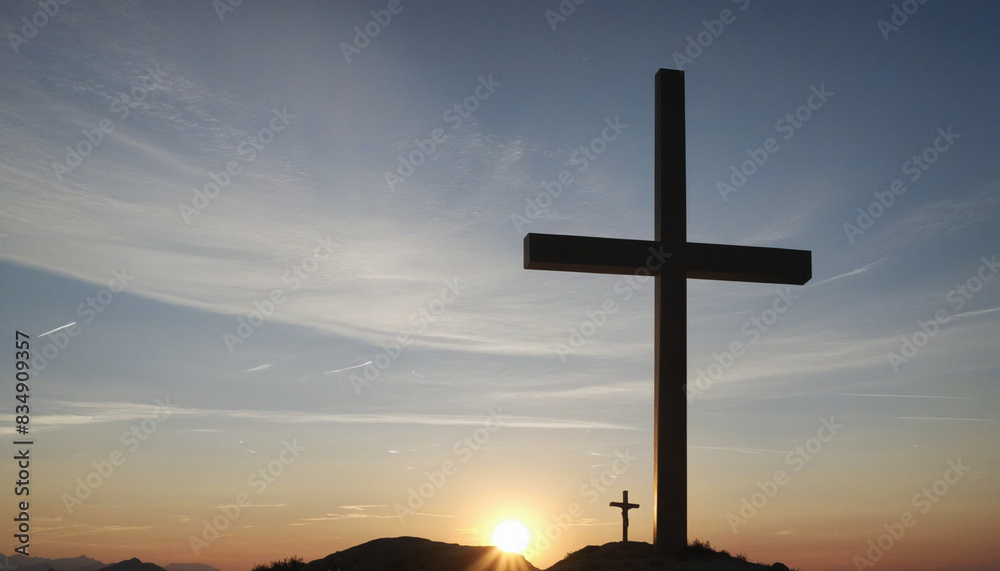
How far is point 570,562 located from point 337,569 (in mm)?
4087

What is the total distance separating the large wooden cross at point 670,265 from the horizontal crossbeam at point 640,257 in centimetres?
2

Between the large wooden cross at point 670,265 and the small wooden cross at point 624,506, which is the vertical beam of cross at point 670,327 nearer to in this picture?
the large wooden cross at point 670,265

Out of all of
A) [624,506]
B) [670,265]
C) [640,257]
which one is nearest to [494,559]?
[624,506]

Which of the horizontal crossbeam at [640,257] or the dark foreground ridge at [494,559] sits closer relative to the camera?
the dark foreground ridge at [494,559]

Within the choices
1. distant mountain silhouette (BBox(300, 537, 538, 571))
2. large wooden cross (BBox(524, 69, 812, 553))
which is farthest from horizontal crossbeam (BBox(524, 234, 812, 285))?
distant mountain silhouette (BBox(300, 537, 538, 571))

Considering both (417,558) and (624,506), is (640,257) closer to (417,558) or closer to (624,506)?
(624,506)

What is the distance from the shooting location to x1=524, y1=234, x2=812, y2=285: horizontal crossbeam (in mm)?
15266

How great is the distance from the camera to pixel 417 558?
14617 mm

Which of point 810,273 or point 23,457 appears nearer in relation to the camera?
point 23,457

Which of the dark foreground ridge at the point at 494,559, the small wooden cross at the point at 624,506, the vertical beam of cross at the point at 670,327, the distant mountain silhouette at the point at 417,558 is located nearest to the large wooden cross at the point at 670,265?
the vertical beam of cross at the point at 670,327

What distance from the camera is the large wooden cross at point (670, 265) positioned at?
47.6 feet

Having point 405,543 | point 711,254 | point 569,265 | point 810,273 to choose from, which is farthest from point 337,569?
point 810,273

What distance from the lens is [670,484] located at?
1445 cm

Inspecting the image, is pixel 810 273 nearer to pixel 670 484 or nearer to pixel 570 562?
pixel 670 484
